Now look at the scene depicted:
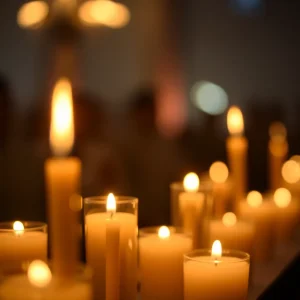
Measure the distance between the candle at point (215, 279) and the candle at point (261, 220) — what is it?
0.46m

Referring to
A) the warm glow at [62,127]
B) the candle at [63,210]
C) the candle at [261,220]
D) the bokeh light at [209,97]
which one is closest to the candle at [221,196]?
the candle at [261,220]

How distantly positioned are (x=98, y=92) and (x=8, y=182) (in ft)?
9.34

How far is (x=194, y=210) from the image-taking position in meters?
1.13

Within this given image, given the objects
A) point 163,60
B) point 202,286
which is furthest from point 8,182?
point 163,60

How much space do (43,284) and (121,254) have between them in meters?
0.28

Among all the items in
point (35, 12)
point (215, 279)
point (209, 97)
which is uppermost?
point (35, 12)

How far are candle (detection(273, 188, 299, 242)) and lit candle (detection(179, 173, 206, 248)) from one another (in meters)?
0.40

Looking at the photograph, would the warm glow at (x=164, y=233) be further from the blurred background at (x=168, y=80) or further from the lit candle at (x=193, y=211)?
the blurred background at (x=168, y=80)

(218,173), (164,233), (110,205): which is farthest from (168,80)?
(110,205)

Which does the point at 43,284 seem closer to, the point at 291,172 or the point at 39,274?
the point at 39,274

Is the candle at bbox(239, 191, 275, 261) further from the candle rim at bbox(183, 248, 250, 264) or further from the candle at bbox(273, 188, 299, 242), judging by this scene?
the candle rim at bbox(183, 248, 250, 264)

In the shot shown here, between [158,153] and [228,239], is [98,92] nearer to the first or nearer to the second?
[158,153]

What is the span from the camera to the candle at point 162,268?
96 cm

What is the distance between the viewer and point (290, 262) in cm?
129
